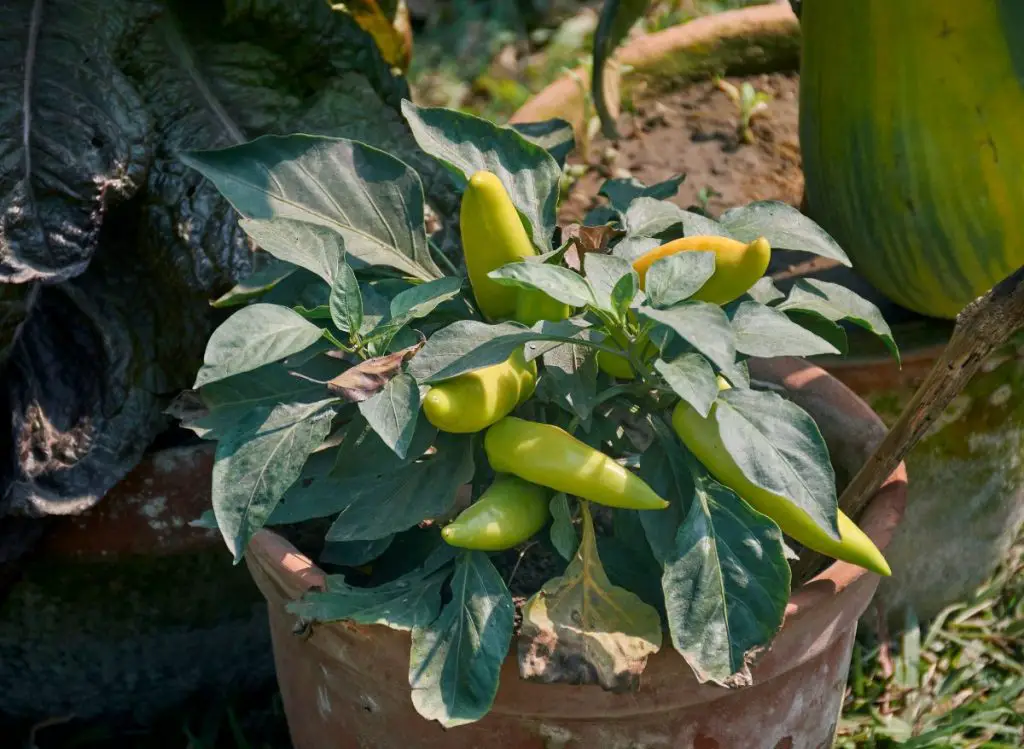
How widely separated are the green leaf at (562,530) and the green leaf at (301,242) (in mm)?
284

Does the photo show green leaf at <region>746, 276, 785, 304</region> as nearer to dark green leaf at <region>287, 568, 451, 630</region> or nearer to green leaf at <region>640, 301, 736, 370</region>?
green leaf at <region>640, 301, 736, 370</region>

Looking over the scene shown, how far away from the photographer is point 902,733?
1.64 metres

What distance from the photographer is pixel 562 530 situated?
1.05 metres

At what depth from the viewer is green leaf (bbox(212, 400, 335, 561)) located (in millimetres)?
986

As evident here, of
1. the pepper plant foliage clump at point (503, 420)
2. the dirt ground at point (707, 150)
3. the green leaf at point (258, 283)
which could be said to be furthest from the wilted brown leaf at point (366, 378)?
the dirt ground at point (707, 150)

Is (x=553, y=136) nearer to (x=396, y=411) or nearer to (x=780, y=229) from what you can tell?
(x=780, y=229)

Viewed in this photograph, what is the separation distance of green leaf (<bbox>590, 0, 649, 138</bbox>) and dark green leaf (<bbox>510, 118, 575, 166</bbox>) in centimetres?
31

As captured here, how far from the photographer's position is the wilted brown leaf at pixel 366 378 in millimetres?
995

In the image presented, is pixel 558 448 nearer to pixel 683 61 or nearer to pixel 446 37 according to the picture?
pixel 683 61

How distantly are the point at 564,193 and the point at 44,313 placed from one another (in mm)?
1032

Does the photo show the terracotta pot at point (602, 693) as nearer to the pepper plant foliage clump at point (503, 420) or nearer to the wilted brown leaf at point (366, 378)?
the pepper plant foliage clump at point (503, 420)

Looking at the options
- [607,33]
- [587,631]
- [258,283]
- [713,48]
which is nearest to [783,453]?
[587,631]

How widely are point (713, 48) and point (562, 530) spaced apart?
5.46ft

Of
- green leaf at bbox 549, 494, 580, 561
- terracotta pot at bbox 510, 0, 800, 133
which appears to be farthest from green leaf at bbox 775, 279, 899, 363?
terracotta pot at bbox 510, 0, 800, 133
